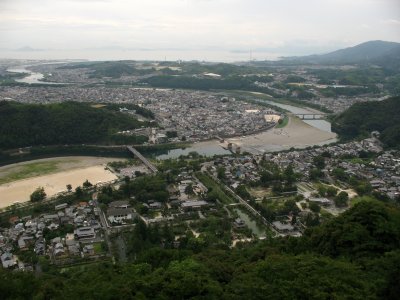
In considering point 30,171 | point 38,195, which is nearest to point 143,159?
point 30,171

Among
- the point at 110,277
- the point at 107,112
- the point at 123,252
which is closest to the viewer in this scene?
the point at 110,277

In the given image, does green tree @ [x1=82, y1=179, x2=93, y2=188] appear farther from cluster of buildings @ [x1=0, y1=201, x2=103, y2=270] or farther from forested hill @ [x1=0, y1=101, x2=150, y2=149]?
forested hill @ [x1=0, y1=101, x2=150, y2=149]

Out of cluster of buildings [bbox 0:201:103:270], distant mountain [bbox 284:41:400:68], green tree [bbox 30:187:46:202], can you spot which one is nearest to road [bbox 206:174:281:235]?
cluster of buildings [bbox 0:201:103:270]

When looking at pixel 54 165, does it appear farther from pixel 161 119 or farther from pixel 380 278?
pixel 380 278

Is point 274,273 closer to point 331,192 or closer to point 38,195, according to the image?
point 331,192

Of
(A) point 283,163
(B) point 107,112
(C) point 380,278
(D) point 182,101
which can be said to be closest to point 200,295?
(C) point 380,278

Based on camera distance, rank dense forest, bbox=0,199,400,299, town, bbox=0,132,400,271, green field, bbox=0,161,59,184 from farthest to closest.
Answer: green field, bbox=0,161,59,184
town, bbox=0,132,400,271
dense forest, bbox=0,199,400,299
